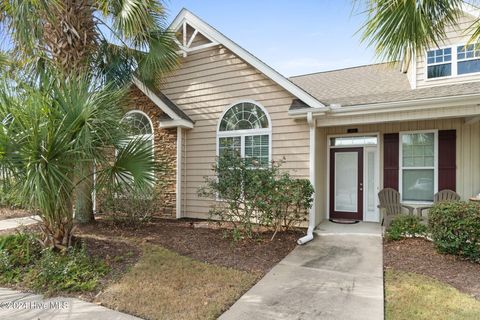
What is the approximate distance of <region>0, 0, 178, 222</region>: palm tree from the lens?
593 cm

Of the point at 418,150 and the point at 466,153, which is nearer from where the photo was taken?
the point at 466,153

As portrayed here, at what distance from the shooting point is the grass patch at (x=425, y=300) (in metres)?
3.55

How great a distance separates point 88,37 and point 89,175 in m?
4.19

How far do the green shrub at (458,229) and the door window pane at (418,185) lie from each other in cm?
266

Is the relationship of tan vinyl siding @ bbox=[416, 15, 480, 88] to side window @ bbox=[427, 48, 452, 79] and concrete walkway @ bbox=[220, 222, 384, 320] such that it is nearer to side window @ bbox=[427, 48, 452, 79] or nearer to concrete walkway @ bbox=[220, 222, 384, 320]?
side window @ bbox=[427, 48, 452, 79]

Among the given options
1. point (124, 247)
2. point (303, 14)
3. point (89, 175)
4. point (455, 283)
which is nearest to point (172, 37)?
point (303, 14)

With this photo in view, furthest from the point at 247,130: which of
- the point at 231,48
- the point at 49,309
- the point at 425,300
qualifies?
the point at 49,309

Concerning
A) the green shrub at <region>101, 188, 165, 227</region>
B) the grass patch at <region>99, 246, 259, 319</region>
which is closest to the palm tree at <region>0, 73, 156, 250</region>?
the grass patch at <region>99, 246, 259, 319</region>

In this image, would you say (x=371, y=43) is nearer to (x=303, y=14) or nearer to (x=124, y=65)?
(x=303, y=14)

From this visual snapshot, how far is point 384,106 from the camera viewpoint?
6852 millimetres

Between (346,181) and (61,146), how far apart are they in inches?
291

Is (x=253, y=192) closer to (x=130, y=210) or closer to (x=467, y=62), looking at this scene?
(x=130, y=210)

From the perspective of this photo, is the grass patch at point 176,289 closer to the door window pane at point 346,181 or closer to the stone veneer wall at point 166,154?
the stone veneer wall at point 166,154

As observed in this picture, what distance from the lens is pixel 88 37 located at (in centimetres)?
748
